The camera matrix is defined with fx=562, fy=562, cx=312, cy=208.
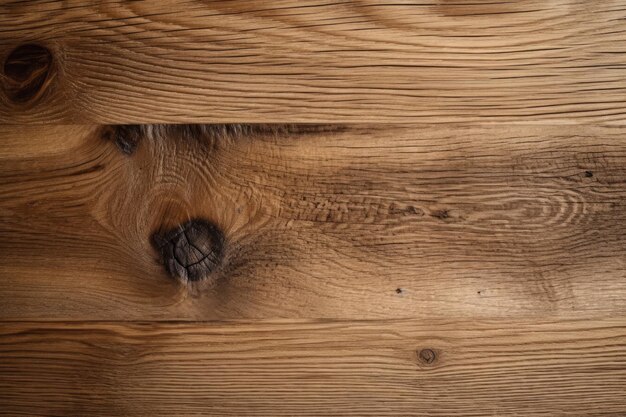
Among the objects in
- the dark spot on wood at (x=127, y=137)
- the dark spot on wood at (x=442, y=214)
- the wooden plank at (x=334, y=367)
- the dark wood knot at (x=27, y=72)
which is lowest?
the wooden plank at (x=334, y=367)

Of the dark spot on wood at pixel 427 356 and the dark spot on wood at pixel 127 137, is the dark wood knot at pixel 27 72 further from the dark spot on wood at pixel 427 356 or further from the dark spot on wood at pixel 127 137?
the dark spot on wood at pixel 427 356

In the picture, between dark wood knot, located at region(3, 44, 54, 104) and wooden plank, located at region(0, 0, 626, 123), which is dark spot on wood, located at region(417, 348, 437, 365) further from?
dark wood knot, located at region(3, 44, 54, 104)

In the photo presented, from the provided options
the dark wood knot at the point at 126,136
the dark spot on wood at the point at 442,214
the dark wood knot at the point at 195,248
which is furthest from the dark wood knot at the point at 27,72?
the dark spot on wood at the point at 442,214

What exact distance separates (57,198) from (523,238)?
498 mm

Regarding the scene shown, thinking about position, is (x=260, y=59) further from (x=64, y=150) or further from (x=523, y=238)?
(x=523, y=238)

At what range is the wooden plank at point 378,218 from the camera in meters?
0.59

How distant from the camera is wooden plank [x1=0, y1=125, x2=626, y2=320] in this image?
589mm

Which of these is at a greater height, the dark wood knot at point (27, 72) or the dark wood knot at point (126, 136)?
the dark wood knot at point (27, 72)

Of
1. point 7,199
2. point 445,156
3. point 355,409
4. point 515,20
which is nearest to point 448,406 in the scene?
point 355,409

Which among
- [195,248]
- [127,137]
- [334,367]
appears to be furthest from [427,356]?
[127,137]

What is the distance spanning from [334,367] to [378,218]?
0.16 meters

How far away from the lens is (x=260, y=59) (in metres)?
0.59

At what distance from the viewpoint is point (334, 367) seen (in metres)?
0.59

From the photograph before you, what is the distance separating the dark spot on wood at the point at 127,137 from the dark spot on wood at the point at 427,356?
0.37 m
